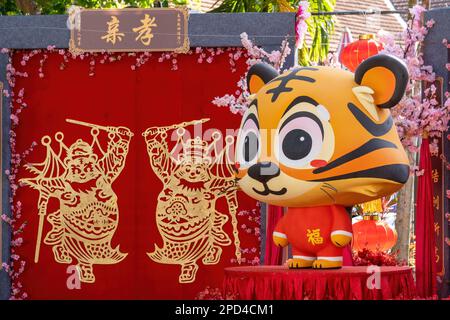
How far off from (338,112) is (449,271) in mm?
1971

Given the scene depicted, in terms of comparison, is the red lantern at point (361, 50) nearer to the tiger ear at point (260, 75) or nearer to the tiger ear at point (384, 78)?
the tiger ear at point (260, 75)

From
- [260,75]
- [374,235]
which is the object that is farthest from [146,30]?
[374,235]

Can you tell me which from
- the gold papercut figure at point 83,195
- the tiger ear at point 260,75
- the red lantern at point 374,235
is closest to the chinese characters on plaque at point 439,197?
the tiger ear at point 260,75

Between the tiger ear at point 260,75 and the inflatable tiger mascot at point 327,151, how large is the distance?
519mm

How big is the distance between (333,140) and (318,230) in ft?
2.16

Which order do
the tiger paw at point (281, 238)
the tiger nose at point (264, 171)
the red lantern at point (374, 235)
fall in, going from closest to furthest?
1. the tiger nose at point (264, 171)
2. the tiger paw at point (281, 238)
3. the red lantern at point (374, 235)

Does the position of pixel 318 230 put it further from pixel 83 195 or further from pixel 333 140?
pixel 83 195

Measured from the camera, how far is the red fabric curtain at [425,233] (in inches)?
344

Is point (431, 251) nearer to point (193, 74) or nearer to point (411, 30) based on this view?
point (411, 30)

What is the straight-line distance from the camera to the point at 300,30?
9.88 m

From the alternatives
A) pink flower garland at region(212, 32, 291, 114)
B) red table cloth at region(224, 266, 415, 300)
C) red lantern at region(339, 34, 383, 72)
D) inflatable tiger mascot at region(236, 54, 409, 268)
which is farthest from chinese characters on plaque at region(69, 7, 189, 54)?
red table cloth at region(224, 266, 415, 300)

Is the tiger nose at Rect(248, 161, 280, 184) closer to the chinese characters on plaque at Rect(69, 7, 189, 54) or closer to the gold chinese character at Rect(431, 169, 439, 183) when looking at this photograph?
the gold chinese character at Rect(431, 169, 439, 183)

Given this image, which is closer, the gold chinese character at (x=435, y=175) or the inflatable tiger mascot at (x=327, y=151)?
the inflatable tiger mascot at (x=327, y=151)
